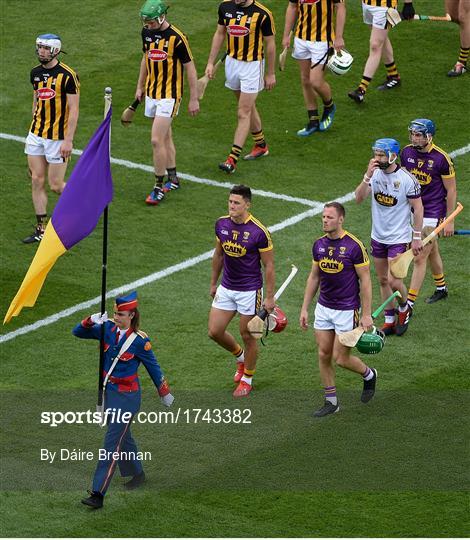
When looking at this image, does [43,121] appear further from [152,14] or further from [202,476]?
[202,476]

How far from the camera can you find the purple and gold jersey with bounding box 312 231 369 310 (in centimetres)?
1473

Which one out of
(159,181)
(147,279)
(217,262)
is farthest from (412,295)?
(159,181)

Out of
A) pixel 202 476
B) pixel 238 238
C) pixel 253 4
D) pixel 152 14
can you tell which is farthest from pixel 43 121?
pixel 202 476

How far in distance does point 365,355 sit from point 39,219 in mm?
5024

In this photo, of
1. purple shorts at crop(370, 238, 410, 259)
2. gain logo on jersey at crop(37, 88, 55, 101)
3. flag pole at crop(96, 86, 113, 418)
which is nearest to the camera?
flag pole at crop(96, 86, 113, 418)

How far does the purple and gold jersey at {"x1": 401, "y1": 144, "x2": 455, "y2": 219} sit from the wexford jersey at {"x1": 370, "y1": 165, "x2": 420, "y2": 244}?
0.69 meters

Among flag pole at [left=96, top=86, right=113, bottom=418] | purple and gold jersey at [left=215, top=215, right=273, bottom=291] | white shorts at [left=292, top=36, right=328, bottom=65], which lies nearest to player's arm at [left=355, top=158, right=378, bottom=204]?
purple and gold jersey at [left=215, top=215, right=273, bottom=291]

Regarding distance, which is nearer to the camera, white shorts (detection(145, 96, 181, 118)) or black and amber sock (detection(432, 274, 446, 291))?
black and amber sock (detection(432, 274, 446, 291))

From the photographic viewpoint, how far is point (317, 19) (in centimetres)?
2120

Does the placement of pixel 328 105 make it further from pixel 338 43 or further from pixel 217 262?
pixel 217 262

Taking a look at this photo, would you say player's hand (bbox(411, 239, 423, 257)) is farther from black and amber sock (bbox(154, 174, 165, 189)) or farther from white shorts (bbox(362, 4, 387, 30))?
white shorts (bbox(362, 4, 387, 30))

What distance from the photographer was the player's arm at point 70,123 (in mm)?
18734

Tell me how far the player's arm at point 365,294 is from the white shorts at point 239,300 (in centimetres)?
117

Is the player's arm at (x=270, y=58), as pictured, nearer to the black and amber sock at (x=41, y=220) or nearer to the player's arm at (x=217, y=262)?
the black and amber sock at (x=41, y=220)
